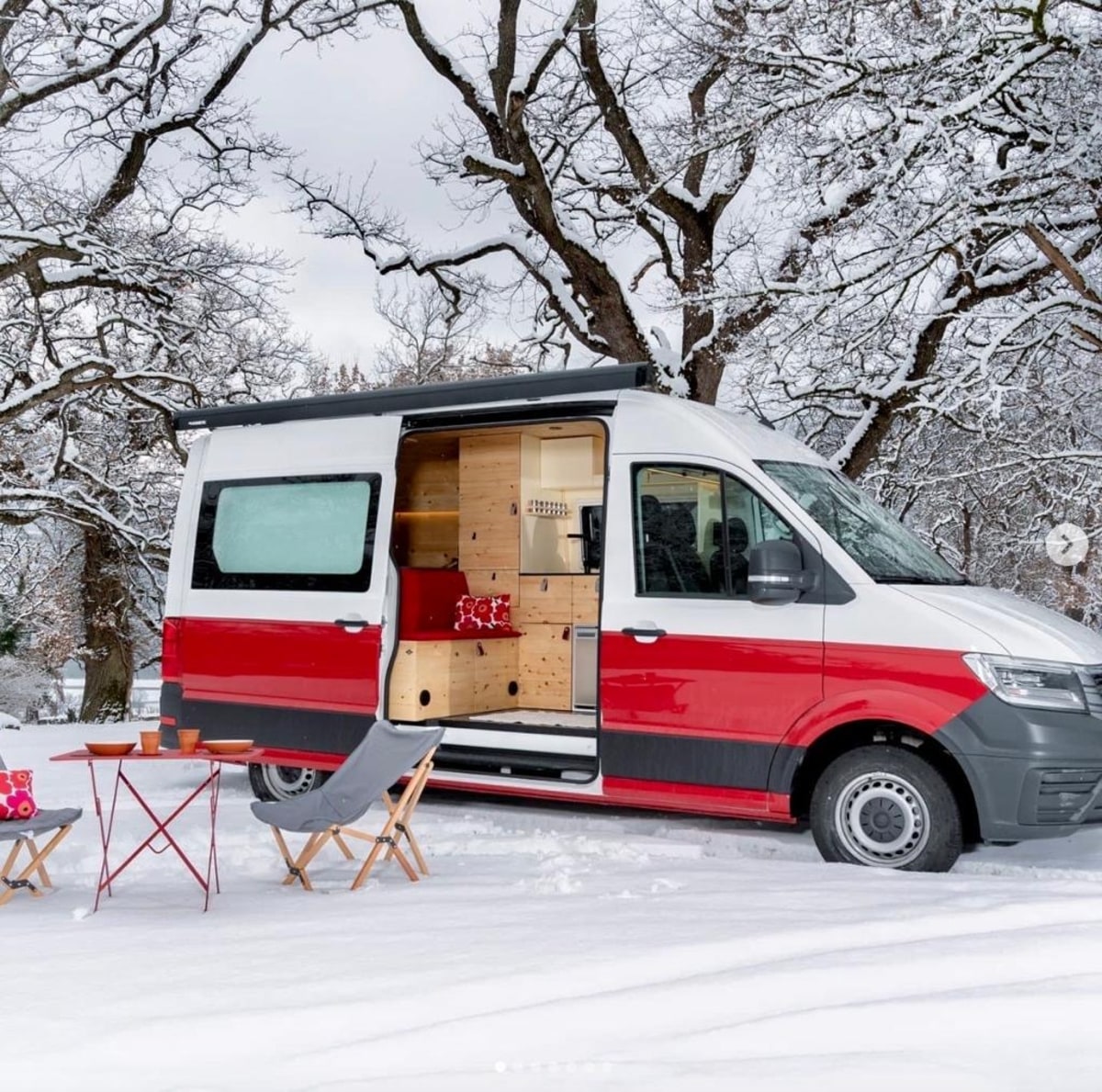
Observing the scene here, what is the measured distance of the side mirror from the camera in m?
A: 6.16

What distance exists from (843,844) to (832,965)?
197 cm

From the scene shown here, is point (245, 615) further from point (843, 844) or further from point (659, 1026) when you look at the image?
point (659, 1026)

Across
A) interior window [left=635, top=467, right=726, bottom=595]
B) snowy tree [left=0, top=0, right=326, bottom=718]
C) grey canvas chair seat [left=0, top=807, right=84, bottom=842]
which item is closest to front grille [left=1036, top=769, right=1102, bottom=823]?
interior window [left=635, top=467, right=726, bottom=595]

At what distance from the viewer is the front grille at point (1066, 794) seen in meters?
5.70

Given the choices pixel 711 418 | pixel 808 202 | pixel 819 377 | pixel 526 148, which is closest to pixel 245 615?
pixel 711 418

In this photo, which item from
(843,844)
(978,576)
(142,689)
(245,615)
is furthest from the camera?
(142,689)

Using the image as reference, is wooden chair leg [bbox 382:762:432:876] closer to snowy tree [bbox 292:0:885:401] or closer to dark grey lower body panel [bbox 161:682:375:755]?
dark grey lower body panel [bbox 161:682:375:755]

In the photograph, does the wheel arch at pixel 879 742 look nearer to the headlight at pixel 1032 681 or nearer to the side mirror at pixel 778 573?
the headlight at pixel 1032 681

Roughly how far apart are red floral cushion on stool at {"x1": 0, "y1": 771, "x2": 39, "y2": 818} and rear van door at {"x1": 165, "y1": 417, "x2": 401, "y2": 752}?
2.45 m

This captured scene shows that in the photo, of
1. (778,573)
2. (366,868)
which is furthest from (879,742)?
(366,868)

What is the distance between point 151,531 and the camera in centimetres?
1756

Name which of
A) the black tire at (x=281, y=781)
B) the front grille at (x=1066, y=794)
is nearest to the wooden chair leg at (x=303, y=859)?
the black tire at (x=281, y=781)

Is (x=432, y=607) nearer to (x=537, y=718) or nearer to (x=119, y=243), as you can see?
(x=537, y=718)

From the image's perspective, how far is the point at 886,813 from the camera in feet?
19.8
